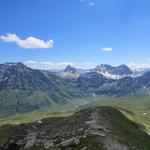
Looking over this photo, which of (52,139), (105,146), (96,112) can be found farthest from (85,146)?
(96,112)

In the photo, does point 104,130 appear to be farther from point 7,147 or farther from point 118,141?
point 7,147

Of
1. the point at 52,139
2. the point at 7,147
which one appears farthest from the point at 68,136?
the point at 7,147

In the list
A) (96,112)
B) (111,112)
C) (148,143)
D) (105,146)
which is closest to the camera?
(105,146)

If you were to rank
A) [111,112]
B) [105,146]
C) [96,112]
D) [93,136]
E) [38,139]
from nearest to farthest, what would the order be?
[105,146] < [93,136] < [38,139] < [96,112] < [111,112]

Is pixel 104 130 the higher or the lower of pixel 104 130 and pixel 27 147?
the higher

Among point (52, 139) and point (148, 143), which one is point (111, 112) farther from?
point (52, 139)

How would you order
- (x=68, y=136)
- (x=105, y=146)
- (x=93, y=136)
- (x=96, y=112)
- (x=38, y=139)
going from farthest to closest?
(x=96, y=112) → (x=38, y=139) → (x=68, y=136) → (x=93, y=136) → (x=105, y=146)

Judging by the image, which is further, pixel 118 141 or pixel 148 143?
pixel 148 143

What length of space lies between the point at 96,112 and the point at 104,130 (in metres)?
40.2

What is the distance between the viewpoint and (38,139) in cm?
12038

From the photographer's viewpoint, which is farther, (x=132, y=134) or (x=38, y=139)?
(x=132, y=134)

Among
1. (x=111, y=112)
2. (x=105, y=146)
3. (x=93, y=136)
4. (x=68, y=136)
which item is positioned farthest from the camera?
(x=111, y=112)

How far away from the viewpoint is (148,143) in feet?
432

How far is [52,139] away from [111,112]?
6606 cm
